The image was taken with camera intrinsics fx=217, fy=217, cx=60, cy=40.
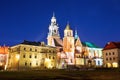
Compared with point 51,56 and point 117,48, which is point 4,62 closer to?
point 51,56

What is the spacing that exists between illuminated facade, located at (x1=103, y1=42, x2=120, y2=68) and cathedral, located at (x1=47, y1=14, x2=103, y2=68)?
2045 centimetres

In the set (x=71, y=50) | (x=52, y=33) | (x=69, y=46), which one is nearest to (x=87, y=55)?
(x=71, y=50)

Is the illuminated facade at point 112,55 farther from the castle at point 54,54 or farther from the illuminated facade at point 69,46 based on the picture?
the illuminated facade at point 69,46

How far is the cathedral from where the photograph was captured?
113688 mm

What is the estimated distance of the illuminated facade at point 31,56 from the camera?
A: 8475cm

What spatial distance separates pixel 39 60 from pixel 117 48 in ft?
105

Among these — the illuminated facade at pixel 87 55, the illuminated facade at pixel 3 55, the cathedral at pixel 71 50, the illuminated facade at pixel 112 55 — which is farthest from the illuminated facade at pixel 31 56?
the illuminated facade at pixel 87 55

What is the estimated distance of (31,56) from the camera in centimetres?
8738

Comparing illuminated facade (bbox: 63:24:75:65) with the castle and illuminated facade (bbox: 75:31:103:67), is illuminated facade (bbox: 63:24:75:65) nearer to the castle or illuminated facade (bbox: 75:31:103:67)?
the castle

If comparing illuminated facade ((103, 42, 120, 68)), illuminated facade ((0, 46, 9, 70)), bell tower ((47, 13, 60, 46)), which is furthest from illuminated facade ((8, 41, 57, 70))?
bell tower ((47, 13, 60, 46))

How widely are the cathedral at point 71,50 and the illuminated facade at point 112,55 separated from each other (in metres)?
20.4

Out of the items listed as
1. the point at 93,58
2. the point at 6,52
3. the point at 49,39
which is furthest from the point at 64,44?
the point at 6,52

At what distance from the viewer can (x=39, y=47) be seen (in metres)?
90.4

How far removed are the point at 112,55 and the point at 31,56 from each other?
109ft
